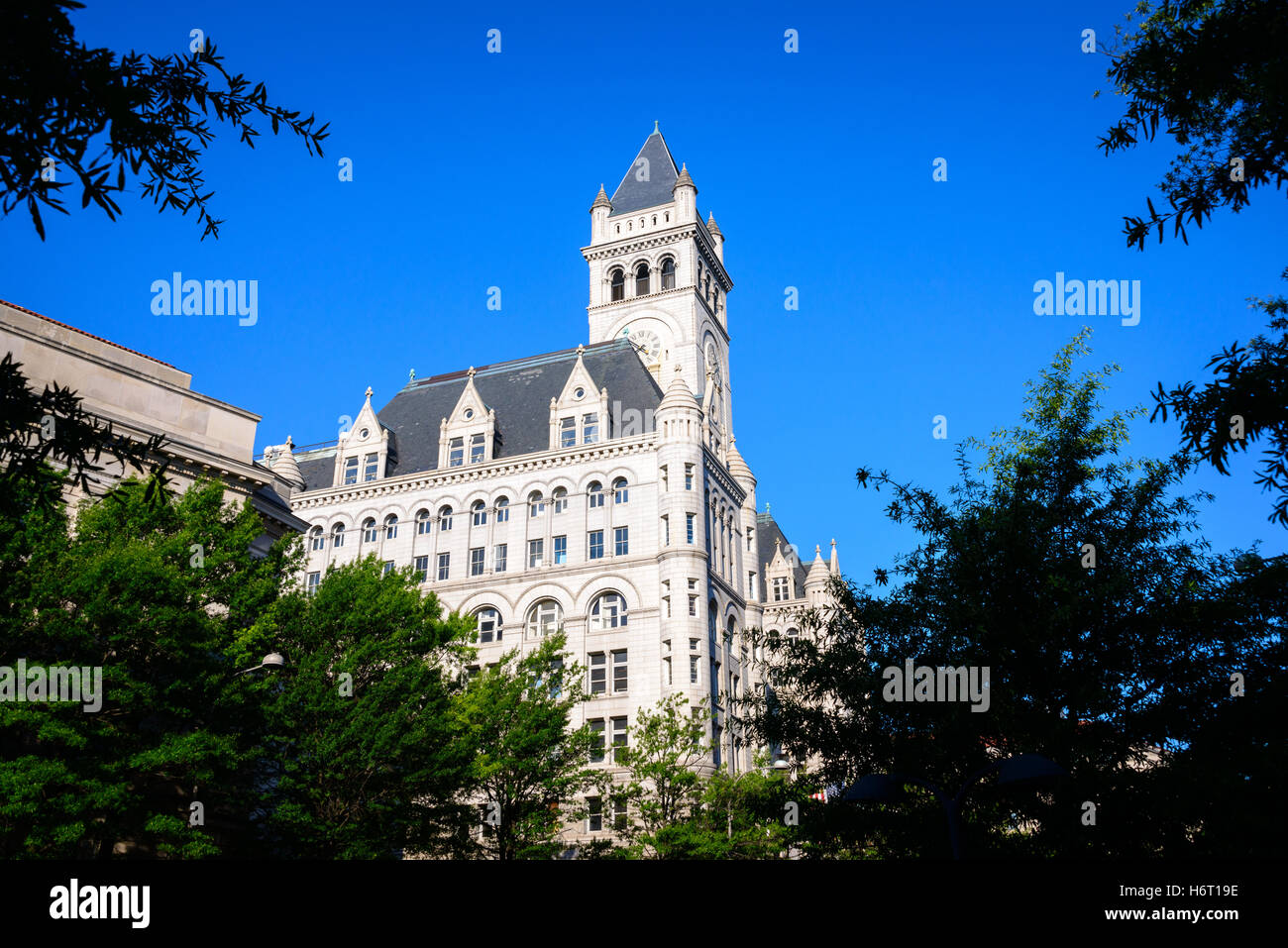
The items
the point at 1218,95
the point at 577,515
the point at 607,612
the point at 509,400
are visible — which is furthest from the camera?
the point at 509,400

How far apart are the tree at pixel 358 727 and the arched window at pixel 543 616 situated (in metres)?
25.0

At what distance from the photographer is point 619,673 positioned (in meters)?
56.8

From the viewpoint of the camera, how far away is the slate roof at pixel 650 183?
86.4 metres

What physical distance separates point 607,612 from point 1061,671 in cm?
4184

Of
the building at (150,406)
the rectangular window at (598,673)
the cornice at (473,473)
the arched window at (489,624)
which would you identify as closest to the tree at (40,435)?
the building at (150,406)

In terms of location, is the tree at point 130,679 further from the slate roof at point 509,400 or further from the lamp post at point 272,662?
the slate roof at point 509,400

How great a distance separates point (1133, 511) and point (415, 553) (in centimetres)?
4969

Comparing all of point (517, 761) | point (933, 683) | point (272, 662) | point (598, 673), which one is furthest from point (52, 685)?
point (598, 673)

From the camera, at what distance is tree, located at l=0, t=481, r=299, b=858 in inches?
845

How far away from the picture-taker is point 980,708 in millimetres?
17344

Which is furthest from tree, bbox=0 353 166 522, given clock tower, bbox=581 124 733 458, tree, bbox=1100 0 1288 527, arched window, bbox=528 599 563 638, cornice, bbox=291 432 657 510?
clock tower, bbox=581 124 733 458

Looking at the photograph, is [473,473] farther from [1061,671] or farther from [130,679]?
[1061,671]
